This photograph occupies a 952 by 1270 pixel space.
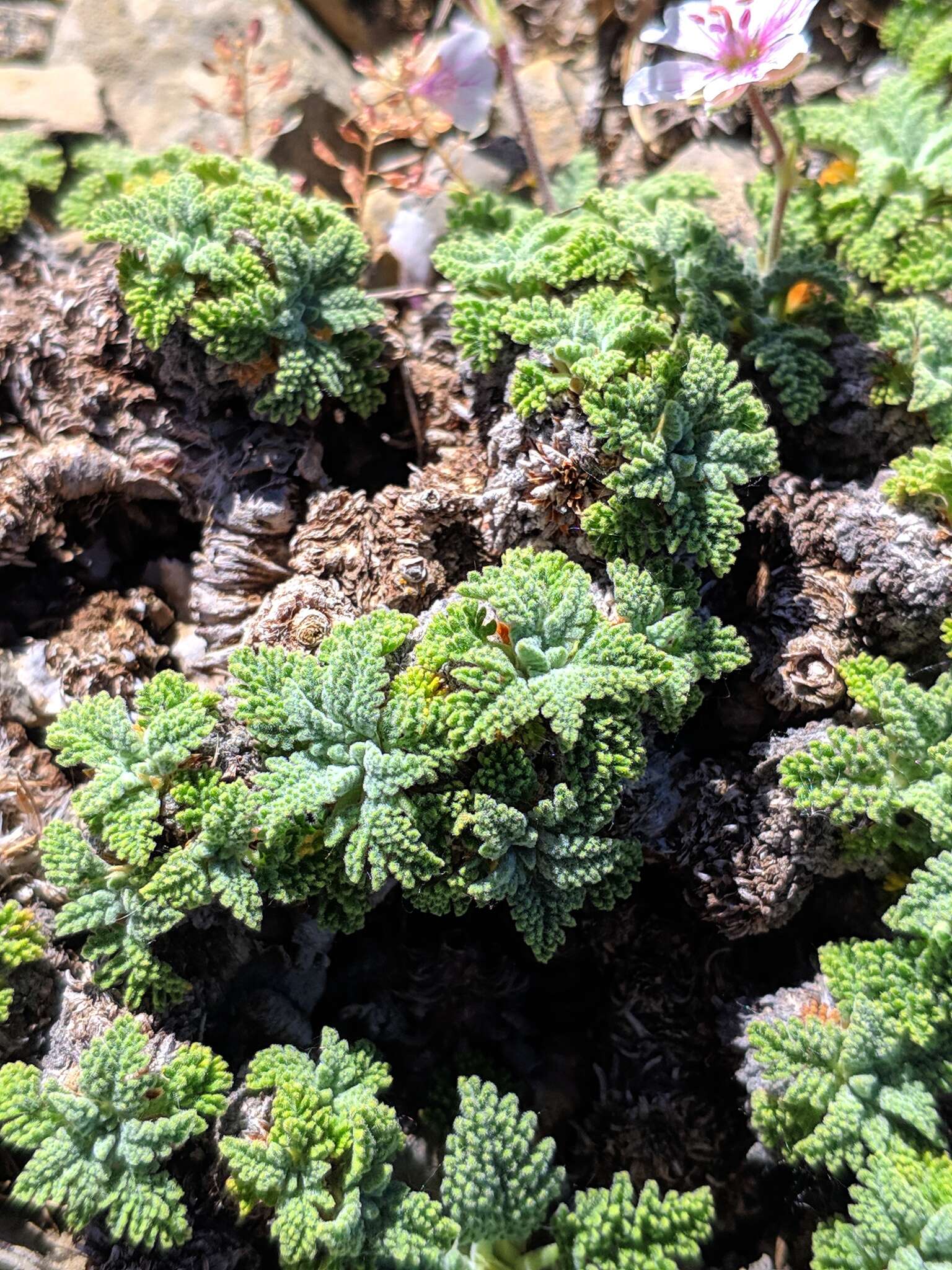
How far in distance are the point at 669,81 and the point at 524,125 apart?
799mm

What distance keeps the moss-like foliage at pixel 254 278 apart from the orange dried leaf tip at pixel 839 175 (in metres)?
1.79

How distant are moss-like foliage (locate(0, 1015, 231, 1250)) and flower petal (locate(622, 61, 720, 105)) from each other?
3196mm

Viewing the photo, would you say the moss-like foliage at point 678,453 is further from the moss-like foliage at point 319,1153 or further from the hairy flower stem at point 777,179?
the moss-like foliage at point 319,1153

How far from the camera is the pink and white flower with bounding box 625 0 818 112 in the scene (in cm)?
263

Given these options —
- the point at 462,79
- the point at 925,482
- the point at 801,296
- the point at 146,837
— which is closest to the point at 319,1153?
the point at 146,837

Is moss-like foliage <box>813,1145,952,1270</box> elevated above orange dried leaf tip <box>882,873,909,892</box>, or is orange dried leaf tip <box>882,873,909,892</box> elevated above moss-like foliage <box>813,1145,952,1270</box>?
orange dried leaf tip <box>882,873,909,892</box>

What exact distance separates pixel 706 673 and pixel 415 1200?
168 cm

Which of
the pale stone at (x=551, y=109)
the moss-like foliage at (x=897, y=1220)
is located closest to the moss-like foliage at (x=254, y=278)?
the pale stone at (x=551, y=109)

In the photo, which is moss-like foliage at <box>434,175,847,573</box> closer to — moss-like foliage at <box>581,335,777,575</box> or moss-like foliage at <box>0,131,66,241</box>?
moss-like foliage at <box>581,335,777,575</box>

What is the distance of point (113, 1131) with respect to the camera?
2.53 m

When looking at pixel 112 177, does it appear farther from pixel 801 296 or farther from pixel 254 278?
pixel 801 296

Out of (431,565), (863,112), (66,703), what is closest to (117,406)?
(66,703)

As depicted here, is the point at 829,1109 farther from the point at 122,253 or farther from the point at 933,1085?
the point at 122,253

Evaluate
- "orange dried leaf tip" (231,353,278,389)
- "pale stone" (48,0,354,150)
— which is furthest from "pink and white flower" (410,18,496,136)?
"orange dried leaf tip" (231,353,278,389)
